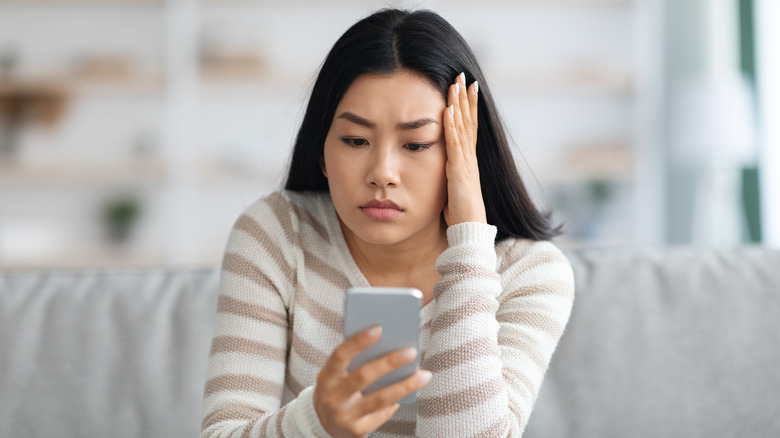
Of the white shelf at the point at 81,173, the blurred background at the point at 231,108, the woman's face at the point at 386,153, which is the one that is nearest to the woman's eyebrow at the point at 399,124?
the woman's face at the point at 386,153

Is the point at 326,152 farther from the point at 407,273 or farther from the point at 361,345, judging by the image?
the point at 361,345

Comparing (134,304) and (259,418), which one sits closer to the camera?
(259,418)

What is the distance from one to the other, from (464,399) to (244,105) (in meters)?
3.42

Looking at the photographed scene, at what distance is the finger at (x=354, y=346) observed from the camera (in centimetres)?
84

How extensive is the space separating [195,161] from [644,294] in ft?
10.0

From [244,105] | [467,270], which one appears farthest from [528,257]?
[244,105]

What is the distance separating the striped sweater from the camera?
1.07 m

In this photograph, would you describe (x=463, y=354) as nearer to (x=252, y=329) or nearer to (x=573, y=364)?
(x=252, y=329)

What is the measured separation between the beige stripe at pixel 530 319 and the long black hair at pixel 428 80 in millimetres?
154

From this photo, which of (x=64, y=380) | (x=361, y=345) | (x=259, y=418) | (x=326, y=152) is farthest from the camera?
(x=64, y=380)

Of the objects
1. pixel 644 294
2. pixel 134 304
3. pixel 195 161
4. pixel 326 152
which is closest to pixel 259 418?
pixel 326 152

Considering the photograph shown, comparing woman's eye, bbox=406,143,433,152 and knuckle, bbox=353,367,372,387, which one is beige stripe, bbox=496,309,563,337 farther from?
knuckle, bbox=353,367,372,387

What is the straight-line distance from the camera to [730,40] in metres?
3.88

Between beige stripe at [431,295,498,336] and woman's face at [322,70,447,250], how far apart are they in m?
0.14
